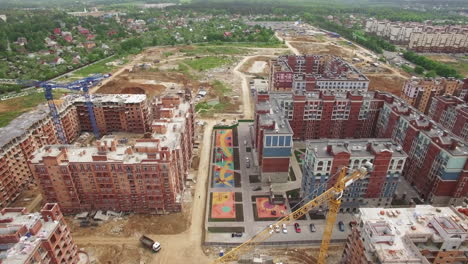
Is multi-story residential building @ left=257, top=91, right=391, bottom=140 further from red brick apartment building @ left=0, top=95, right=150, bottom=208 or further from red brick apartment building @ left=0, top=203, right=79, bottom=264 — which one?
red brick apartment building @ left=0, top=203, right=79, bottom=264

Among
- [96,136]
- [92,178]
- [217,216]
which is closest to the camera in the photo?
[92,178]

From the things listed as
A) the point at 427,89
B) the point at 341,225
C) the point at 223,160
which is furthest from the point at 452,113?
the point at 223,160

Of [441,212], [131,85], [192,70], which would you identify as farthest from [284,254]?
[192,70]

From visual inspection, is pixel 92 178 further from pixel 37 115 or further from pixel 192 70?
pixel 192 70

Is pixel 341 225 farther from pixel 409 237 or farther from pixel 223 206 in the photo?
pixel 223 206

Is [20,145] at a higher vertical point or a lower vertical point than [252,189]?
higher

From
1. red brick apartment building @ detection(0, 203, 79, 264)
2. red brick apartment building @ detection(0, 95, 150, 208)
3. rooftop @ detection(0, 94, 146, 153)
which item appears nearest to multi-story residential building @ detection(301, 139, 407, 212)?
red brick apartment building @ detection(0, 203, 79, 264)
